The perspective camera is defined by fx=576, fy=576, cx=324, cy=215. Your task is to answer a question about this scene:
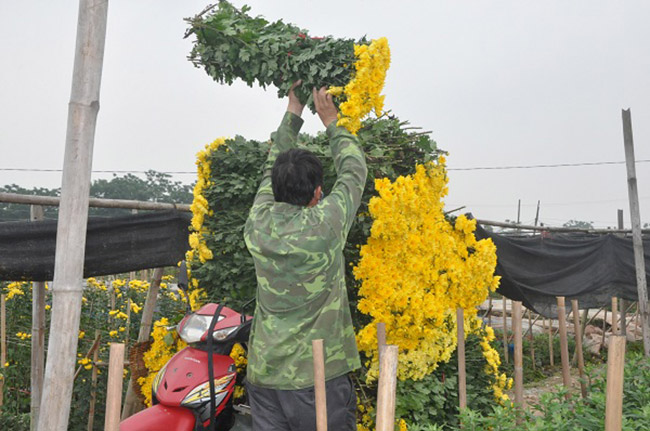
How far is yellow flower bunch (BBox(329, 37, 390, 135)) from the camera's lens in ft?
9.88

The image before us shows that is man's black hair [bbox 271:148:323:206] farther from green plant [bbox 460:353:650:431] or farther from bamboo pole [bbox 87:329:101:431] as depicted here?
bamboo pole [bbox 87:329:101:431]

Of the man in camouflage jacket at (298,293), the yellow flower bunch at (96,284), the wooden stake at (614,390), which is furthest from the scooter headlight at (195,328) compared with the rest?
the yellow flower bunch at (96,284)

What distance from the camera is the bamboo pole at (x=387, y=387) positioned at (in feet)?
5.27

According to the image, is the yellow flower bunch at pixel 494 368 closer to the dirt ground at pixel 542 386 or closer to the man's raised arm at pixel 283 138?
the man's raised arm at pixel 283 138

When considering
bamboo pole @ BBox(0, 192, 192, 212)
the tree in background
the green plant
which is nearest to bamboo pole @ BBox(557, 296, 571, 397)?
the green plant

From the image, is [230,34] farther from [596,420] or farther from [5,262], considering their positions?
[596,420]

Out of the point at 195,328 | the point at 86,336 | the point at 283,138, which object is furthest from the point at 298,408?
the point at 86,336

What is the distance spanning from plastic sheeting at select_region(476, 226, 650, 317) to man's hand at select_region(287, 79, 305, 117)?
357cm

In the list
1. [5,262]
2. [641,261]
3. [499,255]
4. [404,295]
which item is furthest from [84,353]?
[641,261]

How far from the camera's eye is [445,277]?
3584 millimetres

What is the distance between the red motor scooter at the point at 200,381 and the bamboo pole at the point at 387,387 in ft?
4.49

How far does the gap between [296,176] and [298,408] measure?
3.34 feet

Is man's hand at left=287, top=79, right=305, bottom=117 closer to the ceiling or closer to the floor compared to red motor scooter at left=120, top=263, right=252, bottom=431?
closer to the ceiling

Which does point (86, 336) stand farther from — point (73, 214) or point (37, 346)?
point (73, 214)
